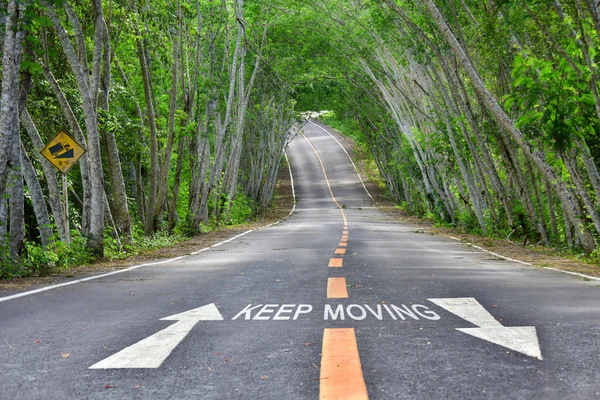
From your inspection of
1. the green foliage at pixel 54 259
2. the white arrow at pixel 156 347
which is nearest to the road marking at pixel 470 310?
the white arrow at pixel 156 347

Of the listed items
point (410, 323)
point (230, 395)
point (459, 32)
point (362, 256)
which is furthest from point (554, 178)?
point (230, 395)

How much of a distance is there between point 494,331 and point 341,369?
1674 millimetres

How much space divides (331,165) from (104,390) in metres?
78.8

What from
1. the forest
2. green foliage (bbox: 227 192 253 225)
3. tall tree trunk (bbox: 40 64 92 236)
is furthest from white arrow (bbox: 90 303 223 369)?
green foliage (bbox: 227 192 253 225)

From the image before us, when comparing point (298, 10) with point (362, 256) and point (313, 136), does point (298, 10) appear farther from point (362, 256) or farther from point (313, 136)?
point (313, 136)

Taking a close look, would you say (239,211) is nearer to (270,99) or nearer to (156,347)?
(270,99)

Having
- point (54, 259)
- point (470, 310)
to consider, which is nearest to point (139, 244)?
point (54, 259)

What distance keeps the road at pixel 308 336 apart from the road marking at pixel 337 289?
34mm

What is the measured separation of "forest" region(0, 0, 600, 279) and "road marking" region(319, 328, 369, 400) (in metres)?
7.41

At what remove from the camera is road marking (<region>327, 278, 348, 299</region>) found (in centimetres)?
728

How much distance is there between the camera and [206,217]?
2808 cm

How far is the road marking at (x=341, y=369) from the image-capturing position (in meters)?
→ 3.46

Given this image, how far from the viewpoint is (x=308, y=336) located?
5.06 m

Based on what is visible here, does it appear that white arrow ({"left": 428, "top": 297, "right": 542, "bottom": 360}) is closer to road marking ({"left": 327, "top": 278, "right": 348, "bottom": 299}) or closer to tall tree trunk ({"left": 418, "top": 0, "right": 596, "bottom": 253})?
road marking ({"left": 327, "top": 278, "right": 348, "bottom": 299})
